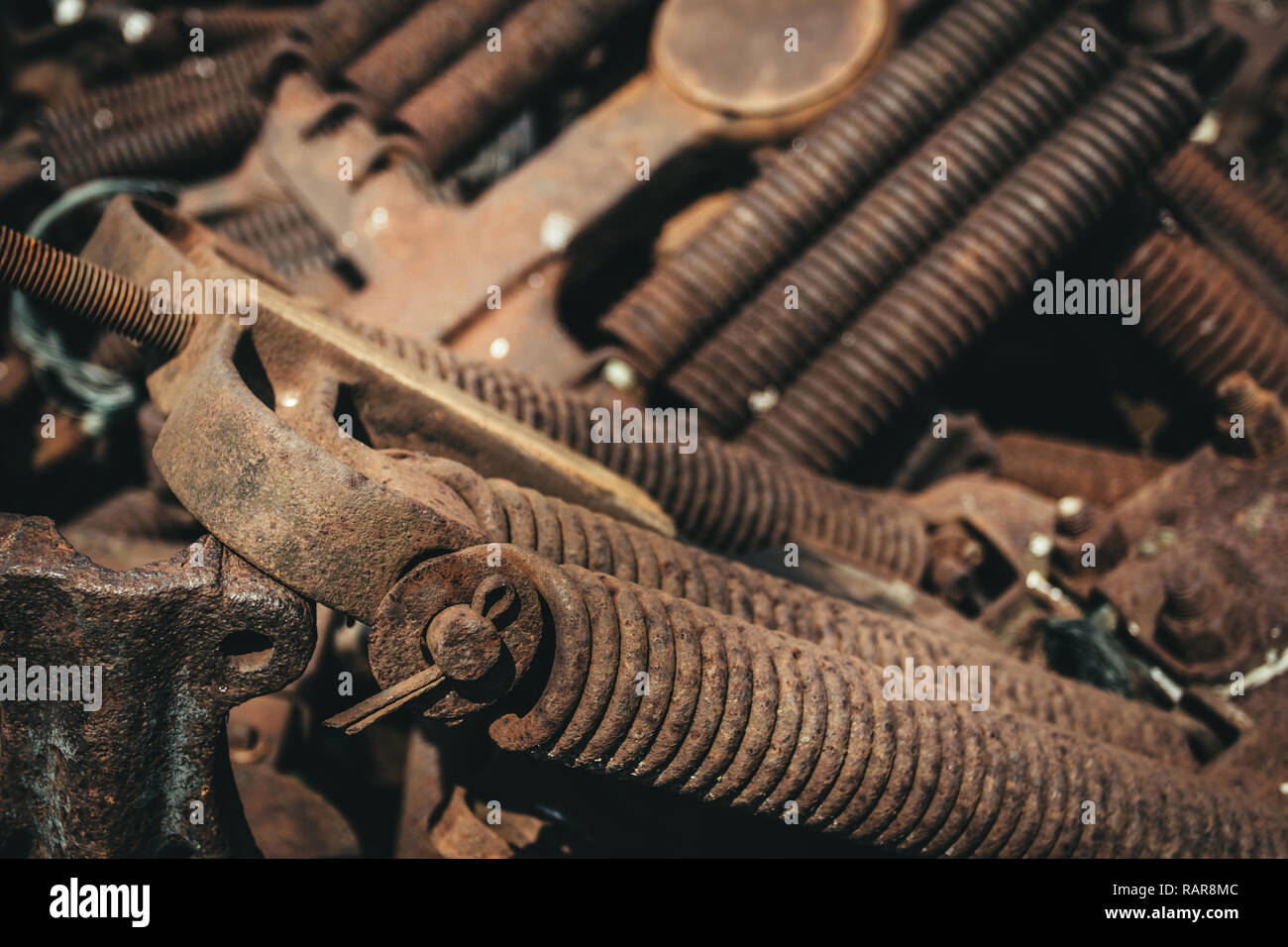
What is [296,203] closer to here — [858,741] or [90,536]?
[90,536]

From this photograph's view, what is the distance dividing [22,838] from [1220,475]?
3119 mm

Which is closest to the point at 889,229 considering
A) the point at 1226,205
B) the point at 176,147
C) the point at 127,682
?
the point at 1226,205

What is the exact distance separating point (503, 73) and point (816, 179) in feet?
4.22

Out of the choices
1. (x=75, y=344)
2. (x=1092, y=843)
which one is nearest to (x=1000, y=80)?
(x=1092, y=843)

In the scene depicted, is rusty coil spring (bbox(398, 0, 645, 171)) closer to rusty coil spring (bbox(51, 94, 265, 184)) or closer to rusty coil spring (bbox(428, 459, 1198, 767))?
rusty coil spring (bbox(51, 94, 265, 184))

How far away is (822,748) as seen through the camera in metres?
1.78

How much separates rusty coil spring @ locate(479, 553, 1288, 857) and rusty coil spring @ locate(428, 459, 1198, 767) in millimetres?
153

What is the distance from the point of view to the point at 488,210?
136 inches

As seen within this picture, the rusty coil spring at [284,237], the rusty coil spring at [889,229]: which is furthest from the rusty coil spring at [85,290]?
the rusty coil spring at [284,237]

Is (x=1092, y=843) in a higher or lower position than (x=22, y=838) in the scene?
lower

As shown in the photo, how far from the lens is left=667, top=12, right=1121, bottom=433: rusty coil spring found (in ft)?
10.4

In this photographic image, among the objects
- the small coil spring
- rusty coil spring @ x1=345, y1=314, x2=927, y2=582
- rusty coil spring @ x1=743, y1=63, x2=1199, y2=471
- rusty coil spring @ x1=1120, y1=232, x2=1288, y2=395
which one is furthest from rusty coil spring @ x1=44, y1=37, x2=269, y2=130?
rusty coil spring @ x1=1120, y1=232, x2=1288, y2=395

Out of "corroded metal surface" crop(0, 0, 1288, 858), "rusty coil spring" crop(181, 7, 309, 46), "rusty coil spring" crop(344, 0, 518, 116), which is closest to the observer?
"corroded metal surface" crop(0, 0, 1288, 858)

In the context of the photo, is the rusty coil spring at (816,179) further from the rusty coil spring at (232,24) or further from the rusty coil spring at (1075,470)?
the rusty coil spring at (232,24)
